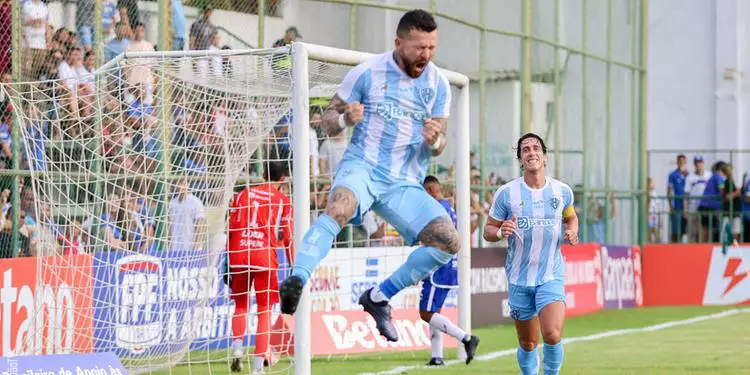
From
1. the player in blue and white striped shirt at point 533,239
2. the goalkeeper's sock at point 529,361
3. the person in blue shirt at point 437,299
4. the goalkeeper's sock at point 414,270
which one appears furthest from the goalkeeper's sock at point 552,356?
the person in blue shirt at point 437,299

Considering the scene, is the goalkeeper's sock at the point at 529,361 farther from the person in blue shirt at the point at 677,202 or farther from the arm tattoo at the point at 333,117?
the person in blue shirt at the point at 677,202

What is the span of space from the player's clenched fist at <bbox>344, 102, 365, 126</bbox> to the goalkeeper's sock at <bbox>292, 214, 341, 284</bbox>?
2.07 ft

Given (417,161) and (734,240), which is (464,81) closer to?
(417,161)

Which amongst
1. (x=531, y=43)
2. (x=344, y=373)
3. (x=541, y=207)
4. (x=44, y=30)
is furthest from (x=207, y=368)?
(x=531, y=43)

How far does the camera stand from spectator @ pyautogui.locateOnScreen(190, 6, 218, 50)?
53.6 ft

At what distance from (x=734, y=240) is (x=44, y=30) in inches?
649

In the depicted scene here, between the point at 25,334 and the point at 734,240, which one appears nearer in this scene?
the point at 25,334

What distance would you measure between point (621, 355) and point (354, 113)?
7.18 meters

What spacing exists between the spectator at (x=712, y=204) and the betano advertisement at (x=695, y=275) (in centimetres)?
131

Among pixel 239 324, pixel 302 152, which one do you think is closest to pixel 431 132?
pixel 302 152

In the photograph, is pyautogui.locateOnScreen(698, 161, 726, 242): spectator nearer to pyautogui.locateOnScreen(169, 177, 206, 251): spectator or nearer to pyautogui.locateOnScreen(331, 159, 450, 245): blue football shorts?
pyautogui.locateOnScreen(169, 177, 206, 251): spectator

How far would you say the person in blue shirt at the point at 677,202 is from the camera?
29.0 meters

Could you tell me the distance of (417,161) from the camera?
960cm

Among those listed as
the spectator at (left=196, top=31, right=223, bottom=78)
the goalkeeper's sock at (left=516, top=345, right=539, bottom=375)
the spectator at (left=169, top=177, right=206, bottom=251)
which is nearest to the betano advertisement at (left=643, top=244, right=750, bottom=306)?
the spectator at (left=169, top=177, right=206, bottom=251)
